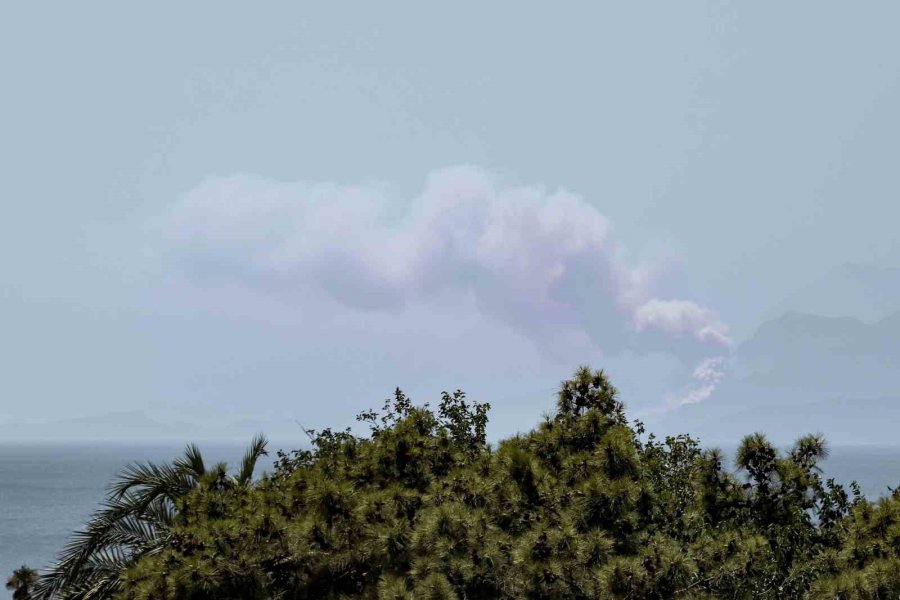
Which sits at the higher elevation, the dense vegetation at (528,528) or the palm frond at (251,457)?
the palm frond at (251,457)

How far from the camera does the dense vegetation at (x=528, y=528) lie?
1021 cm

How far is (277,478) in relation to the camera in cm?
1490

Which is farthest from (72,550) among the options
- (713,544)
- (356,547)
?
(713,544)

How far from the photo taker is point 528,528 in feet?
36.7

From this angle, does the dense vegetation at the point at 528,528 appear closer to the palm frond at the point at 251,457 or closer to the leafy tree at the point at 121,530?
the leafy tree at the point at 121,530

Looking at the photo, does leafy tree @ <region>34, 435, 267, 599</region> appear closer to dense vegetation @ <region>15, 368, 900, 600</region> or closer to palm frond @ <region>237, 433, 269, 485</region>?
palm frond @ <region>237, 433, 269, 485</region>

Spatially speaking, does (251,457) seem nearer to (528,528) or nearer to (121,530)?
(121,530)

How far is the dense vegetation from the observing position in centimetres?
1021

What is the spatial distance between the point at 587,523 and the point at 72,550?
9531 millimetres

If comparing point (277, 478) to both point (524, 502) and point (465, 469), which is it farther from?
point (524, 502)

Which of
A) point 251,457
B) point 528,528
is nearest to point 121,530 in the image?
point 251,457

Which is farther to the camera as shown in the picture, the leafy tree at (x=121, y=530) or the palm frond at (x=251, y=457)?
the palm frond at (x=251, y=457)

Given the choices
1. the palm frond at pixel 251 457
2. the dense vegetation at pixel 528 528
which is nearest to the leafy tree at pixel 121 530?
the palm frond at pixel 251 457

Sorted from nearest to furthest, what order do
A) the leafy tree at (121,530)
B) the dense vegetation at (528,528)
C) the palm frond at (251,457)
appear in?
the dense vegetation at (528,528)
the leafy tree at (121,530)
the palm frond at (251,457)
